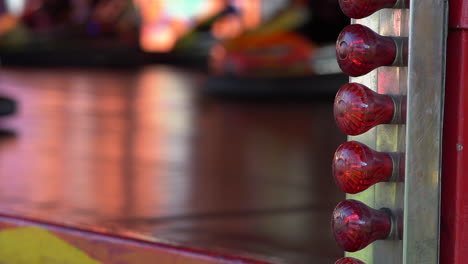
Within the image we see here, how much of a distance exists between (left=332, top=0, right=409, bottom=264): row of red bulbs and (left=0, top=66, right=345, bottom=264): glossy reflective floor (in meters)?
0.46

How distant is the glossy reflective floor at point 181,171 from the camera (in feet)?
6.90

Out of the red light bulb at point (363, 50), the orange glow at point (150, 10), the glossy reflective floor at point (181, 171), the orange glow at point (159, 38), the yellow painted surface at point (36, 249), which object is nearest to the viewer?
the red light bulb at point (363, 50)

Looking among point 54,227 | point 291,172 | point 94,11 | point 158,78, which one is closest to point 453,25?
point 54,227

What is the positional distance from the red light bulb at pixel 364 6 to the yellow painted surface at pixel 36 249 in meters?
0.52

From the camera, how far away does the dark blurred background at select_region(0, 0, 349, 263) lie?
2.19m

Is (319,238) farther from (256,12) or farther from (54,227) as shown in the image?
(256,12)

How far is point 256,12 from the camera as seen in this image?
35.5ft

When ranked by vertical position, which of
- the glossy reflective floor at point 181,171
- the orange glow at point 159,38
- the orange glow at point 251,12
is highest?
the orange glow at point 251,12

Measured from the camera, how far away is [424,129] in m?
0.64

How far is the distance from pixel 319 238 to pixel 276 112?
10.4ft

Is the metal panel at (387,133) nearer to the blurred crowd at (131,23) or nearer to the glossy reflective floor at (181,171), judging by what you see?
the glossy reflective floor at (181,171)

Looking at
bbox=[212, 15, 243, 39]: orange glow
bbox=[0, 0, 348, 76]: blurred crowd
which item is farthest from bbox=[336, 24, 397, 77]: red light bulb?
bbox=[212, 15, 243, 39]: orange glow

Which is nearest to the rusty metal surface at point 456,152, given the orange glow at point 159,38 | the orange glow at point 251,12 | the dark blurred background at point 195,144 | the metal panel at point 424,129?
the metal panel at point 424,129

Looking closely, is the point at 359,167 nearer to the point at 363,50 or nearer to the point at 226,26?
the point at 363,50
